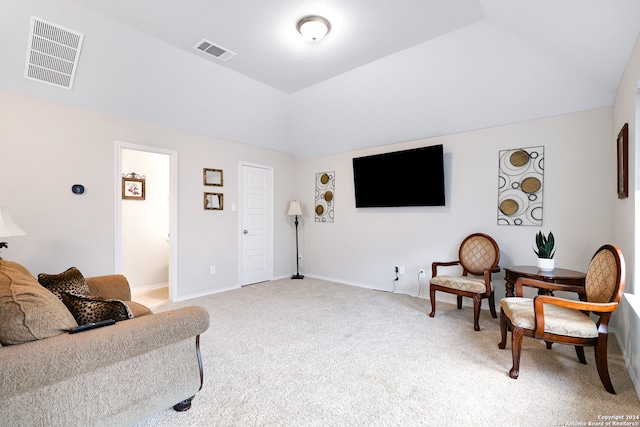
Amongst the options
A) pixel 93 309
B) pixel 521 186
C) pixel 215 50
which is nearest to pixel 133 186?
pixel 215 50

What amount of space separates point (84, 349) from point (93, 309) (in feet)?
1.08

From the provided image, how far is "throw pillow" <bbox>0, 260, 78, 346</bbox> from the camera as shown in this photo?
1.25 m

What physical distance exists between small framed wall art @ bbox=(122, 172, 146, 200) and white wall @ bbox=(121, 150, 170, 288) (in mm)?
52

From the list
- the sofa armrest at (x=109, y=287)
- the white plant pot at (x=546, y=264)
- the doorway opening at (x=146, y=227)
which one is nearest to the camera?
the sofa armrest at (x=109, y=287)

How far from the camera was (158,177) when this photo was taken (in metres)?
4.95

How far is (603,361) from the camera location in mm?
1945

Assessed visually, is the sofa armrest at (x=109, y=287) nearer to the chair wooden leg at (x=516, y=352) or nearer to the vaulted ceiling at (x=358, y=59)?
the vaulted ceiling at (x=358, y=59)

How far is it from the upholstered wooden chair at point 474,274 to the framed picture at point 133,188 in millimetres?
4529

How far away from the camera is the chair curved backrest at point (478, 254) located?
11.3 feet

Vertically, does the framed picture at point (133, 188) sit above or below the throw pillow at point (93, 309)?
above

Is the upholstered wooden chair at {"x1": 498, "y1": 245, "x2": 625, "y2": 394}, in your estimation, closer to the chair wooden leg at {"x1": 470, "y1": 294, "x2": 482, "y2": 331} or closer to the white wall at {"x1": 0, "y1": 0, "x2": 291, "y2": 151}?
the chair wooden leg at {"x1": 470, "y1": 294, "x2": 482, "y2": 331}

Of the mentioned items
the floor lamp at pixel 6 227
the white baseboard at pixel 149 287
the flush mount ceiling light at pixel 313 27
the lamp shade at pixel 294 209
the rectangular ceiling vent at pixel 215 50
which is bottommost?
the white baseboard at pixel 149 287

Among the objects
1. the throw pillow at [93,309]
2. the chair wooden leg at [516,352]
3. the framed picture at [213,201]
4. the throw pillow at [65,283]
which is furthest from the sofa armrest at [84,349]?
the framed picture at [213,201]

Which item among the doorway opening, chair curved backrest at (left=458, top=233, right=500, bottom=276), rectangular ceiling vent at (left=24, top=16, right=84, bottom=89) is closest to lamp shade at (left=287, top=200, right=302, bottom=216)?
the doorway opening
